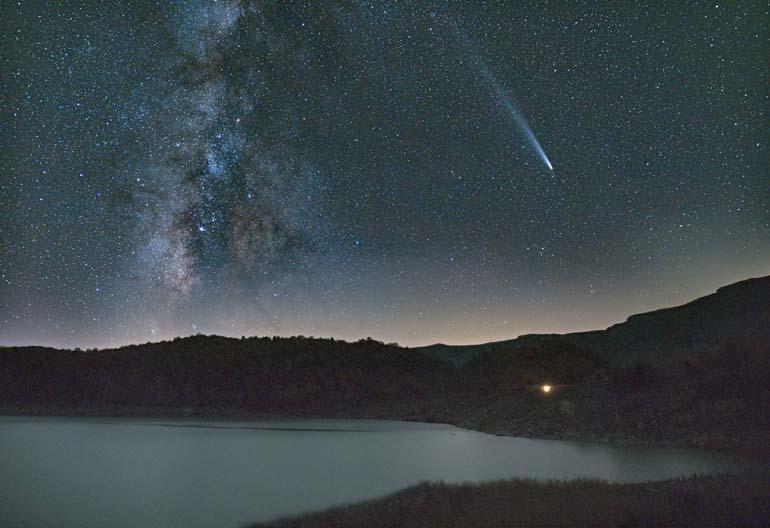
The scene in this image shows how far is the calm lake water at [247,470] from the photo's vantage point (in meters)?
15.1

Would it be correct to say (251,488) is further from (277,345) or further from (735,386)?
(277,345)

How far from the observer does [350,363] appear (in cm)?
8106

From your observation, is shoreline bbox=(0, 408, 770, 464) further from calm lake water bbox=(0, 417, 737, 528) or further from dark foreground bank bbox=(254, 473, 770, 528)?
dark foreground bank bbox=(254, 473, 770, 528)

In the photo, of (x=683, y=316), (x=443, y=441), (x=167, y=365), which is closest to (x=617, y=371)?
(x=443, y=441)

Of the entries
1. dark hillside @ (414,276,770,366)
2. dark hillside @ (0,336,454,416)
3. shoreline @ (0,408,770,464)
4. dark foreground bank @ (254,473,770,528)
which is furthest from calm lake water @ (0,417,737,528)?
dark hillside @ (414,276,770,366)

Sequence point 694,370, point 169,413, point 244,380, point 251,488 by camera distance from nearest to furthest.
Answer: point 251,488 → point 694,370 → point 169,413 → point 244,380

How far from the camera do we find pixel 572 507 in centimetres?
1225

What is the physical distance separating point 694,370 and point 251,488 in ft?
79.6

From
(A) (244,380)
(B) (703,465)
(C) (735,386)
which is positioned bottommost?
(B) (703,465)

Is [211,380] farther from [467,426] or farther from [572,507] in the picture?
[572,507]

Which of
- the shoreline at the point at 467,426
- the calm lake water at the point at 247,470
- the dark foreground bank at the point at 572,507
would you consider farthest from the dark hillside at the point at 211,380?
the dark foreground bank at the point at 572,507

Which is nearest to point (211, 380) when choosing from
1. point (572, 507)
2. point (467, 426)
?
point (467, 426)

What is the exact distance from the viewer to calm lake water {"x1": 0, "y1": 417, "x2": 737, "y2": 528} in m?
15.1

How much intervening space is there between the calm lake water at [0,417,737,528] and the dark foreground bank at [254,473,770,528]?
2.25 m
